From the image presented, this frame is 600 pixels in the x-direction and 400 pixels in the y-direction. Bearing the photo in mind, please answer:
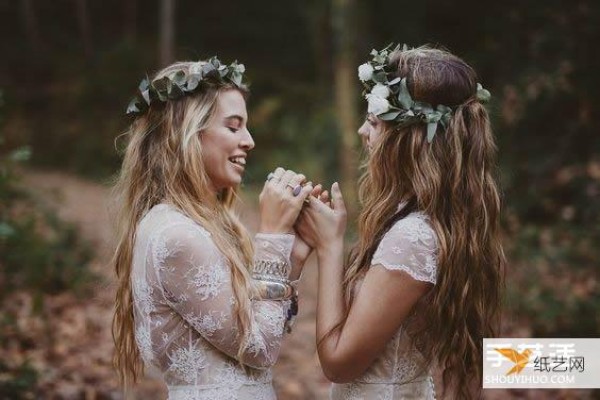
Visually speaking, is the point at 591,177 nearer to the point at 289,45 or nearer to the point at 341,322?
the point at 341,322

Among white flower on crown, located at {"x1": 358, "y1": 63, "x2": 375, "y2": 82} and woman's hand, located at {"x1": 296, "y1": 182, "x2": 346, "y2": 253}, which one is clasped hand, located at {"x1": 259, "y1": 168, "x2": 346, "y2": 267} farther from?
white flower on crown, located at {"x1": 358, "y1": 63, "x2": 375, "y2": 82}

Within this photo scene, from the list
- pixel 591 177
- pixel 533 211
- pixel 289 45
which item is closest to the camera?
pixel 591 177

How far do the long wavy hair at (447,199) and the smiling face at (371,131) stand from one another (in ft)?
0.12

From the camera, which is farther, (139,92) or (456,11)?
(456,11)

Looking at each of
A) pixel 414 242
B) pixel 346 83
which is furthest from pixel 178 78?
pixel 346 83

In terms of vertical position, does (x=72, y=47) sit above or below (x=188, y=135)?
above

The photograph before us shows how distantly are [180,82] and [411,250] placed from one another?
1.06 m

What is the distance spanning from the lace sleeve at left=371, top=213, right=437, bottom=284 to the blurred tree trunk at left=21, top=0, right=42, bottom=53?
19.8m

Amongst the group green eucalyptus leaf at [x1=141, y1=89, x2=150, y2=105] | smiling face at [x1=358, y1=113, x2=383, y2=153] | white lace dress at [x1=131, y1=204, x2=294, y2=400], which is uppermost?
green eucalyptus leaf at [x1=141, y1=89, x2=150, y2=105]

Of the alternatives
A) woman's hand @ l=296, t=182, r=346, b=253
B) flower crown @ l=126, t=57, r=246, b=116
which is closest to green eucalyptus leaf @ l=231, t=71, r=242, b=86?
flower crown @ l=126, t=57, r=246, b=116

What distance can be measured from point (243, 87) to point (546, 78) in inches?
182

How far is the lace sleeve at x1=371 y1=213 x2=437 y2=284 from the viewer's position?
2385 millimetres

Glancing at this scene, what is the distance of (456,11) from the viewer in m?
11.7

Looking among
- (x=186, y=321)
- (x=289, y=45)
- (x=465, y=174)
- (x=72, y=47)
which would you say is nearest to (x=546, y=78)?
(x=465, y=174)
